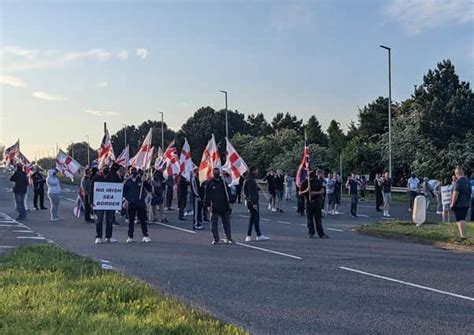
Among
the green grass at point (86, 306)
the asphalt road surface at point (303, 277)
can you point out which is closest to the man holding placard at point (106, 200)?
the asphalt road surface at point (303, 277)

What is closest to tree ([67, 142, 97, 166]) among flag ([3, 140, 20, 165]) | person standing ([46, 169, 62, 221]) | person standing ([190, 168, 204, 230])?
flag ([3, 140, 20, 165])

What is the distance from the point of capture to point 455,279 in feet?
35.4

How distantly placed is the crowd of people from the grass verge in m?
0.56

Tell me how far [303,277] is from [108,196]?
7.03 meters

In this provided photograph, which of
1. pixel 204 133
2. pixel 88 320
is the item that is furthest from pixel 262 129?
pixel 88 320

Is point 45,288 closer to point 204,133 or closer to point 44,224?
point 44,224

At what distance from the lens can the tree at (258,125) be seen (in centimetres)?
9115

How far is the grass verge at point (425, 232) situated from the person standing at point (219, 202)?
4836mm

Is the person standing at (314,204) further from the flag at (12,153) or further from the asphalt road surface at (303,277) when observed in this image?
the flag at (12,153)

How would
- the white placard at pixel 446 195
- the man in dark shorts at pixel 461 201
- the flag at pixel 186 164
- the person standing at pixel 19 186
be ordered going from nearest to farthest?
the man in dark shorts at pixel 461 201
the white placard at pixel 446 195
the person standing at pixel 19 186
the flag at pixel 186 164

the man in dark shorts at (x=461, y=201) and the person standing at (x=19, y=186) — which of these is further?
the person standing at (x=19, y=186)

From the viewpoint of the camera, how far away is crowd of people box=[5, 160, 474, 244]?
16.1 meters

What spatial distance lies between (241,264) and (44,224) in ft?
35.4

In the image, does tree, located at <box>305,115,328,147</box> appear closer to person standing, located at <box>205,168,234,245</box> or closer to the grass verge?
the grass verge
